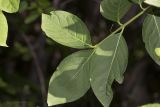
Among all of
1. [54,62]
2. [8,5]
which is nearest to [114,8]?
[8,5]

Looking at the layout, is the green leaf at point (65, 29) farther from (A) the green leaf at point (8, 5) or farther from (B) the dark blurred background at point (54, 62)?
(B) the dark blurred background at point (54, 62)

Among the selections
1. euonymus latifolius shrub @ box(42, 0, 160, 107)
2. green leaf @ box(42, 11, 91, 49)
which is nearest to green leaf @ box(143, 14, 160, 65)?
euonymus latifolius shrub @ box(42, 0, 160, 107)

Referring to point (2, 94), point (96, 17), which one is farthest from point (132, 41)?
point (2, 94)

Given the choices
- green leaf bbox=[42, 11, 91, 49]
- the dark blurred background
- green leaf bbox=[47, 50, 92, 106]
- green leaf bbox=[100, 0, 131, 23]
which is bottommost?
the dark blurred background

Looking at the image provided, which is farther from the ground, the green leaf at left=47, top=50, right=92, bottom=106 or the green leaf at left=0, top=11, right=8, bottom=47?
the green leaf at left=0, top=11, right=8, bottom=47

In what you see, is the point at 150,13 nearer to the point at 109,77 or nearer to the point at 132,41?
the point at 109,77

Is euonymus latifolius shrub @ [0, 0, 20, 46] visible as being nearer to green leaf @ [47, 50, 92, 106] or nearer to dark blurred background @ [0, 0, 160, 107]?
green leaf @ [47, 50, 92, 106]
